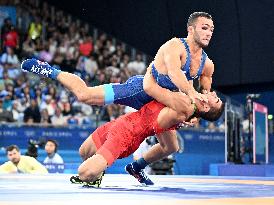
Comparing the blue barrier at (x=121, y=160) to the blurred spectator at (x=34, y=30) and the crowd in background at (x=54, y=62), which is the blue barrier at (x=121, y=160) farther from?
the blurred spectator at (x=34, y=30)

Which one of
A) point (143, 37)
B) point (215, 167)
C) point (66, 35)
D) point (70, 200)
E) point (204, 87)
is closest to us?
point (70, 200)

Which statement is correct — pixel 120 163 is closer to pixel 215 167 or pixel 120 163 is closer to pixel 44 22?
pixel 215 167

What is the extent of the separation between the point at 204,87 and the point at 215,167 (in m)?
4.36

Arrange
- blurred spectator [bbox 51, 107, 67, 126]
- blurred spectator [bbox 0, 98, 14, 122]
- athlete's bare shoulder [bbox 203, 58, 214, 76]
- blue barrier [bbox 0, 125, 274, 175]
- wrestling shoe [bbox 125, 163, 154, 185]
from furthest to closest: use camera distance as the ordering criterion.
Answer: blurred spectator [bbox 51, 107, 67, 126], blurred spectator [bbox 0, 98, 14, 122], blue barrier [bbox 0, 125, 274, 175], wrestling shoe [bbox 125, 163, 154, 185], athlete's bare shoulder [bbox 203, 58, 214, 76]

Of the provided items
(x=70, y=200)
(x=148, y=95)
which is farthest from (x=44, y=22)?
(x=70, y=200)

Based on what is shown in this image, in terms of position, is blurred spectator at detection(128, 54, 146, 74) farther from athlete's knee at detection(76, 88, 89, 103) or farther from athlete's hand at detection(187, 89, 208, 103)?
athlete's hand at detection(187, 89, 208, 103)

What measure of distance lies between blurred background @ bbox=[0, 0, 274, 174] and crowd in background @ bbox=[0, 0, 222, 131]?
2 centimetres

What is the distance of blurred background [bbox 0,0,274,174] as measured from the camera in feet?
34.6

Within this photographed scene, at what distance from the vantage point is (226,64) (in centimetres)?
1525

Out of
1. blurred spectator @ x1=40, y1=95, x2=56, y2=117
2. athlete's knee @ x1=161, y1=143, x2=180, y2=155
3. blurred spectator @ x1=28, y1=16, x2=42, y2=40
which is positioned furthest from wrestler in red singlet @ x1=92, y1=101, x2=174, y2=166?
blurred spectator @ x1=28, y1=16, x2=42, y2=40

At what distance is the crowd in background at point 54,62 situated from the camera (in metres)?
11.3

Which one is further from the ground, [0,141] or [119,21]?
[119,21]

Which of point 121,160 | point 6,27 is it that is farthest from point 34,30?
point 121,160

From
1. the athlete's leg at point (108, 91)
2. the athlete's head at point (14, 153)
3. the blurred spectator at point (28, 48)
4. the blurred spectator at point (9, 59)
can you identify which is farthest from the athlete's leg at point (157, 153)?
the blurred spectator at point (28, 48)
